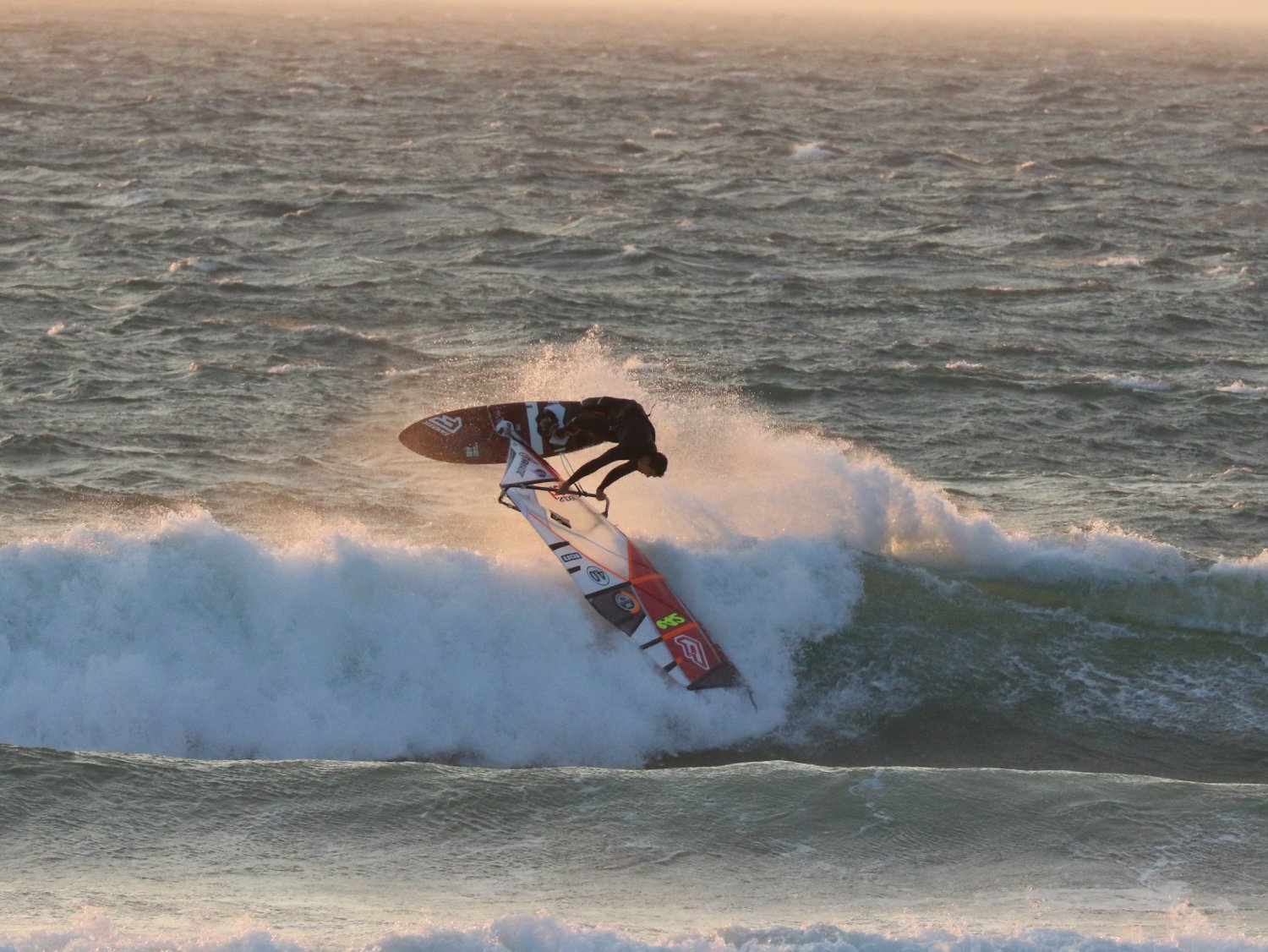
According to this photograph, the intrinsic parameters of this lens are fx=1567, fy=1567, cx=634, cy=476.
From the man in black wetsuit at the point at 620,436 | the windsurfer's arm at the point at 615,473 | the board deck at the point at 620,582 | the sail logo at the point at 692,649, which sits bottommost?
the sail logo at the point at 692,649

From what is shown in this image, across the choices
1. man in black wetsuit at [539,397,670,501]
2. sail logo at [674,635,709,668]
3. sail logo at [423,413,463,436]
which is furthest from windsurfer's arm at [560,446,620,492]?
sail logo at [674,635,709,668]

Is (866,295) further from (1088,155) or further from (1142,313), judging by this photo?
(1088,155)

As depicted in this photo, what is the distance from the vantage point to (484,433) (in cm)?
1923

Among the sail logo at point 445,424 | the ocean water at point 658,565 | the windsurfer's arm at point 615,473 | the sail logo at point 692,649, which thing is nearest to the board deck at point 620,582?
the sail logo at point 692,649

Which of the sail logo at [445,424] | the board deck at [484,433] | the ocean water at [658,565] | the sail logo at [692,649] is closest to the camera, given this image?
the ocean water at [658,565]

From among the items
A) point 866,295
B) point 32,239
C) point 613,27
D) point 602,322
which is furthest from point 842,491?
point 613,27

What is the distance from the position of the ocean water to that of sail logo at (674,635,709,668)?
47 cm

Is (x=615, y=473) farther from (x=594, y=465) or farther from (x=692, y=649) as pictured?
(x=692, y=649)

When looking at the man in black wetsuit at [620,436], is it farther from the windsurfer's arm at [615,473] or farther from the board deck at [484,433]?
the board deck at [484,433]

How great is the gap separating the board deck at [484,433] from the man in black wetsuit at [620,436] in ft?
1.43

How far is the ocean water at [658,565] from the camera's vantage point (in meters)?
12.6

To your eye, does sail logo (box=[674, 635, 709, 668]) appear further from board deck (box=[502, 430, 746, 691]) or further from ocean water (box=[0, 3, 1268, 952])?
ocean water (box=[0, 3, 1268, 952])

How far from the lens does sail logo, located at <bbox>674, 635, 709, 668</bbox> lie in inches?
650

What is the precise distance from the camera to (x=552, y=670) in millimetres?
16453
